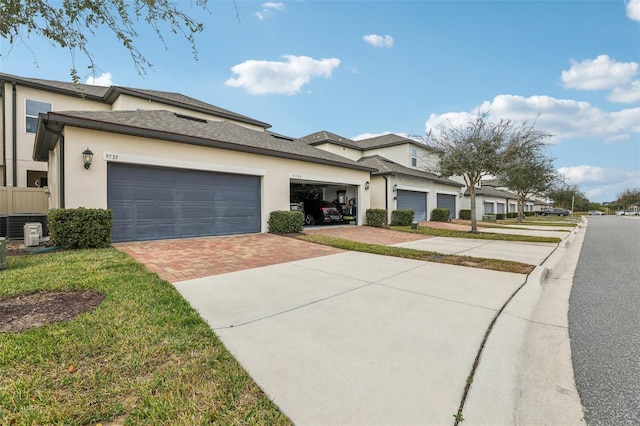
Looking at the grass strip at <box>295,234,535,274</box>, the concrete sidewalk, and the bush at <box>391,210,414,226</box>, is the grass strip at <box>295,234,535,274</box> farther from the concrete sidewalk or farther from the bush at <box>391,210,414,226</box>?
the bush at <box>391,210,414,226</box>

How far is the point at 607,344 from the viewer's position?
10.5 feet

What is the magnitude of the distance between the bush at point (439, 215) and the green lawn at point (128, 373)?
22.7 m

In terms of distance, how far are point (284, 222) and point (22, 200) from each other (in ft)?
32.8

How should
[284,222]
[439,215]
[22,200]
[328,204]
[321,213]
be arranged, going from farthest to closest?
1. [439,215]
2. [328,204]
3. [321,213]
4. [284,222]
5. [22,200]

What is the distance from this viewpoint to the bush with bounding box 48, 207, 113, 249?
25.1ft

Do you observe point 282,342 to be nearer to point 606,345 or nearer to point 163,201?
point 606,345

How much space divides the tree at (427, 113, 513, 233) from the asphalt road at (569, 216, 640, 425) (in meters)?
10.4

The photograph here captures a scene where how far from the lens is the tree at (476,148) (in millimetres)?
15773

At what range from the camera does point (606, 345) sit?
3.18m

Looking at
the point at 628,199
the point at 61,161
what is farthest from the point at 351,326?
the point at 628,199

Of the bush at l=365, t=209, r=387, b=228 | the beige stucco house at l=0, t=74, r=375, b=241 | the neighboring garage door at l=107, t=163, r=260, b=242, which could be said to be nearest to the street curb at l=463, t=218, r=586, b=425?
the beige stucco house at l=0, t=74, r=375, b=241

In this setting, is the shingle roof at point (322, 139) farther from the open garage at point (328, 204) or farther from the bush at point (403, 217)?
Answer: the bush at point (403, 217)

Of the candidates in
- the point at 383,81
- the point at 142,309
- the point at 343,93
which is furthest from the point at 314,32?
the point at 142,309

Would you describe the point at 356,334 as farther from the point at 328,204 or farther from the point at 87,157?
the point at 328,204
